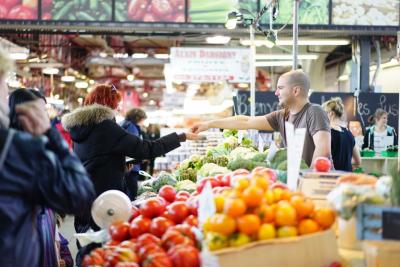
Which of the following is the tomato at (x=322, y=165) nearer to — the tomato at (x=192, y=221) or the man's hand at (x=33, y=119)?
the tomato at (x=192, y=221)

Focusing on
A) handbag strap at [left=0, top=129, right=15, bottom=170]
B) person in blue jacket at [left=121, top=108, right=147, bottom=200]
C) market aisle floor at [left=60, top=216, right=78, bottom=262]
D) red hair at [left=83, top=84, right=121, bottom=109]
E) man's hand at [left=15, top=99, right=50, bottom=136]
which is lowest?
market aisle floor at [left=60, top=216, right=78, bottom=262]

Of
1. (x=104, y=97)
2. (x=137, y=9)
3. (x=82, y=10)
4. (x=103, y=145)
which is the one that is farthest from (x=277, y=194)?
(x=82, y=10)

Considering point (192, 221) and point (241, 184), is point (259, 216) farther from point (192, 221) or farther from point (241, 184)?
point (192, 221)

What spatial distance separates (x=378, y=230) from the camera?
2.39 m

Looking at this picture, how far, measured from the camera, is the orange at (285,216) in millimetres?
2457

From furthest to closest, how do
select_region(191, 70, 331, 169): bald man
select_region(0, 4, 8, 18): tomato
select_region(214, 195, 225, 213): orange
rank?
1. select_region(0, 4, 8, 18): tomato
2. select_region(191, 70, 331, 169): bald man
3. select_region(214, 195, 225, 213): orange

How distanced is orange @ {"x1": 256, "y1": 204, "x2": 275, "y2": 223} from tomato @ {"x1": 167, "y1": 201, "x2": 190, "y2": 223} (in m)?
0.48

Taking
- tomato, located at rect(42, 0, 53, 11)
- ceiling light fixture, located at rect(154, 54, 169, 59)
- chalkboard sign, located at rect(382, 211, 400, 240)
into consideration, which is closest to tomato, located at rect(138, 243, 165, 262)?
chalkboard sign, located at rect(382, 211, 400, 240)

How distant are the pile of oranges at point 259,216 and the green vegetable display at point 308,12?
285 inches

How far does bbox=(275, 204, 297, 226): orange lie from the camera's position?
2457mm

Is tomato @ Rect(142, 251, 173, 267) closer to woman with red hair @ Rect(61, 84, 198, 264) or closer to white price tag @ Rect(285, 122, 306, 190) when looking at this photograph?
white price tag @ Rect(285, 122, 306, 190)

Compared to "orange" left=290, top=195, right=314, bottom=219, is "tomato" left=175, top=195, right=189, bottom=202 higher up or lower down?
lower down

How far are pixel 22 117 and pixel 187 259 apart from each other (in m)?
0.89

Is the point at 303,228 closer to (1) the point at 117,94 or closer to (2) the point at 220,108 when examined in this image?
(1) the point at 117,94
